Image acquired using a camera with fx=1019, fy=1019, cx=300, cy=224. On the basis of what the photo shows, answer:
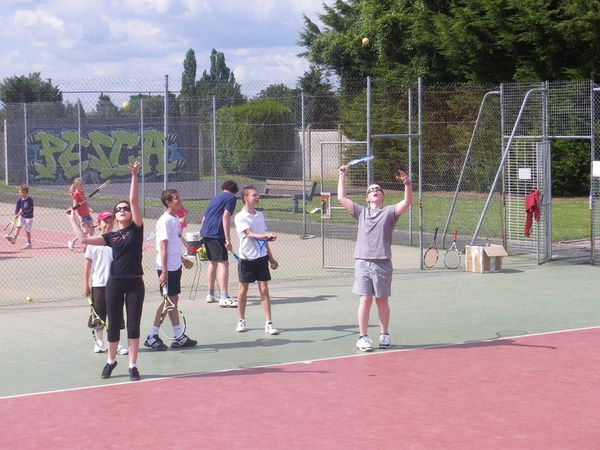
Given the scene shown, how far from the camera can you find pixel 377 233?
10.6 m

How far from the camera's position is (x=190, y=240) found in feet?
46.5

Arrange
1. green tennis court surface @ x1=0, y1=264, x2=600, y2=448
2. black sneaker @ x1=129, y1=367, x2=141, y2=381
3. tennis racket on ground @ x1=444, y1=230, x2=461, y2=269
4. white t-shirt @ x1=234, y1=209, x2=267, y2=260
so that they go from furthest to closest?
tennis racket on ground @ x1=444, y1=230, x2=461, y2=269, white t-shirt @ x1=234, y1=209, x2=267, y2=260, black sneaker @ x1=129, y1=367, x2=141, y2=381, green tennis court surface @ x1=0, y1=264, x2=600, y2=448

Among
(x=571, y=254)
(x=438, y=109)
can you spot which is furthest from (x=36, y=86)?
(x=571, y=254)

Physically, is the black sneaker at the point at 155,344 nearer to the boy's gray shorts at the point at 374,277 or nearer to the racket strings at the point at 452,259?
the boy's gray shorts at the point at 374,277

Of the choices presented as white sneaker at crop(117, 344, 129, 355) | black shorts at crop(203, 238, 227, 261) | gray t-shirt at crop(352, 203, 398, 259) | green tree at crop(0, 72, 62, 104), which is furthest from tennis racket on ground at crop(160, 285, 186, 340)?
green tree at crop(0, 72, 62, 104)

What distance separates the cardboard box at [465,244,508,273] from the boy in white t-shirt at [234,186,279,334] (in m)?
5.57

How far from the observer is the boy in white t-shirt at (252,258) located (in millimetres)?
11492

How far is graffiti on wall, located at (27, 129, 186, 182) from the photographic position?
3762 centimetres

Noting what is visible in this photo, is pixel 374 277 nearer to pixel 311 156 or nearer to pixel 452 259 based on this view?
pixel 452 259

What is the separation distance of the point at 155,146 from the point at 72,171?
14.2 ft

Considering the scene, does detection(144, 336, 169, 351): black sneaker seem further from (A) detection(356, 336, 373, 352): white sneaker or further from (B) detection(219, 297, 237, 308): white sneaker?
(B) detection(219, 297, 237, 308): white sneaker

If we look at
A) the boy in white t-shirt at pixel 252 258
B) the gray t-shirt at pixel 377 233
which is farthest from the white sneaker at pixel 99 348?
the gray t-shirt at pixel 377 233

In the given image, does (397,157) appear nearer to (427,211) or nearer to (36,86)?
(427,211)

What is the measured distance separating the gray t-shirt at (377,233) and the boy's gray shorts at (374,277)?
79 mm
